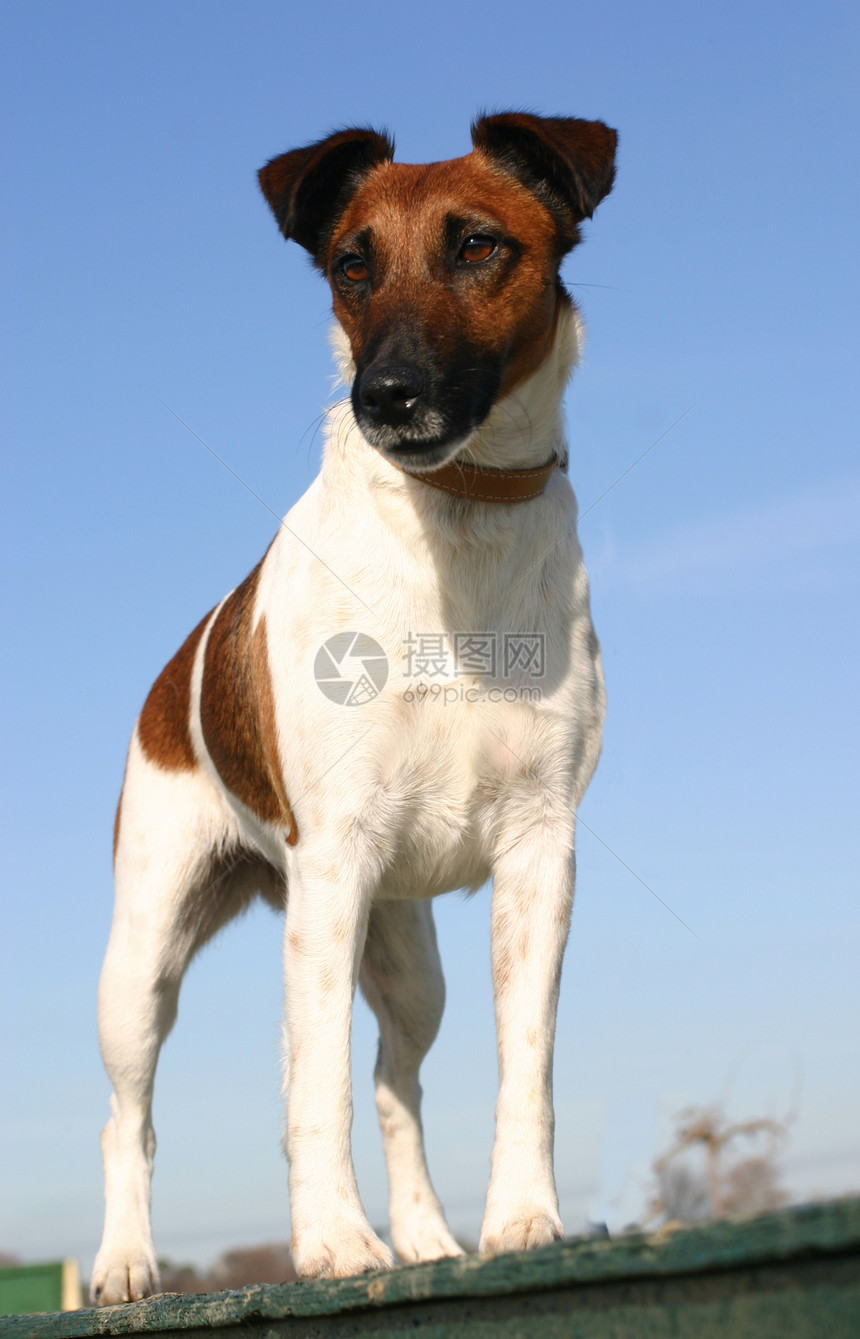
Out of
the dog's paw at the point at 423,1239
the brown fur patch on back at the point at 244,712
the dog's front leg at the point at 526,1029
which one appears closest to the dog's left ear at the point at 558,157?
the brown fur patch on back at the point at 244,712

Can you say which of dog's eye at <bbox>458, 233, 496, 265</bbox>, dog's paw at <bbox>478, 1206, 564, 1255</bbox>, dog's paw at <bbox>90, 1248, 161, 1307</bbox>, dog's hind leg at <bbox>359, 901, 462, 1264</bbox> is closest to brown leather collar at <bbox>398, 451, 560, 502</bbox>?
dog's eye at <bbox>458, 233, 496, 265</bbox>

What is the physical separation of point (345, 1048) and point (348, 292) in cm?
228

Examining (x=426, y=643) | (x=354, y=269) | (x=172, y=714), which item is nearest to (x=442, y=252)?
(x=354, y=269)

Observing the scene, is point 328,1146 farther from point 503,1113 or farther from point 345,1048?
point 503,1113

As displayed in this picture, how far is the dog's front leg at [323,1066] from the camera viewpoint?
288 cm

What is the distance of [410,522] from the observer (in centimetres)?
357

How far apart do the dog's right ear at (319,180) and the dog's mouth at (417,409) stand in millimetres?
1015

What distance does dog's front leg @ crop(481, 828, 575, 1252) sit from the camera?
9.64 ft

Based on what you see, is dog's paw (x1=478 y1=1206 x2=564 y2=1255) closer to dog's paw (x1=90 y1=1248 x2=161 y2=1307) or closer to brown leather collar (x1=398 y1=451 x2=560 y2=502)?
dog's paw (x1=90 y1=1248 x2=161 y2=1307)

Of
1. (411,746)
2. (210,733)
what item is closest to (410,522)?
(411,746)

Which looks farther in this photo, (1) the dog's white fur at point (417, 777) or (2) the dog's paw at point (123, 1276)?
(2) the dog's paw at point (123, 1276)

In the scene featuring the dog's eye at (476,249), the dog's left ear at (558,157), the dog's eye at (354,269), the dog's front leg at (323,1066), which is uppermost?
the dog's left ear at (558,157)

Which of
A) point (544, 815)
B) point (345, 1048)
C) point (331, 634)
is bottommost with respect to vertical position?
point (345, 1048)

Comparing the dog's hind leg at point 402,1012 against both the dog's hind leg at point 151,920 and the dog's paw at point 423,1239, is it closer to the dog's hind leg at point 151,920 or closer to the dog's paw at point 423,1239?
the dog's paw at point 423,1239
